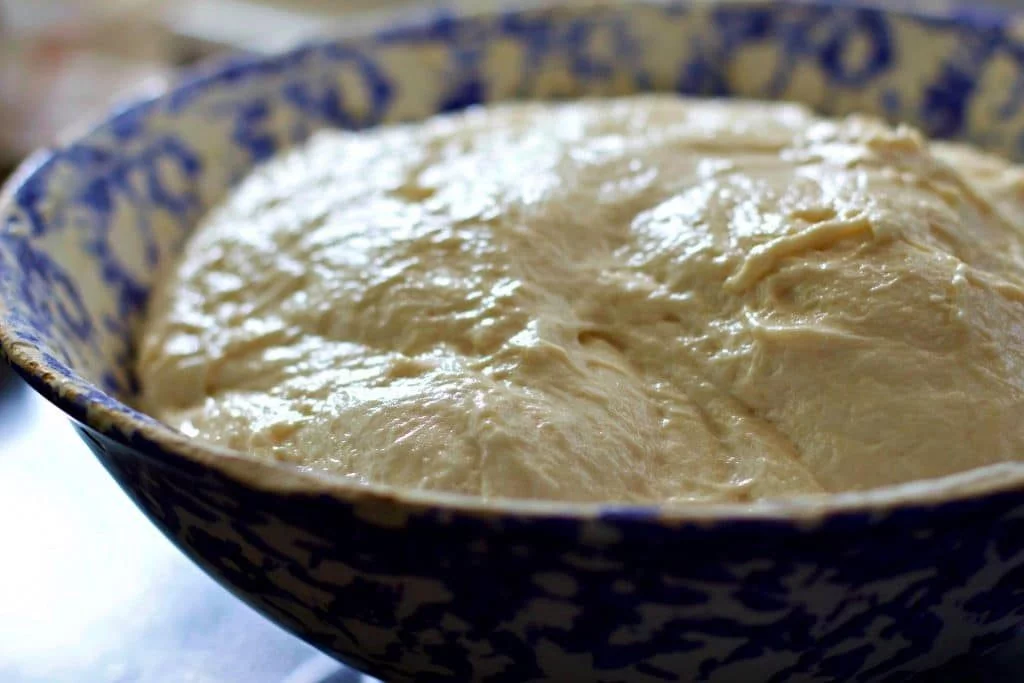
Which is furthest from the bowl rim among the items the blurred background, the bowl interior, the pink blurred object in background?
the pink blurred object in background

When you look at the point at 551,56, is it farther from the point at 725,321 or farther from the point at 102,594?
the point at 102,594

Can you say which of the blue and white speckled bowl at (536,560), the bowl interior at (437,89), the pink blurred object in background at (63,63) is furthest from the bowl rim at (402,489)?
the pink blurred object in background at (63,63)

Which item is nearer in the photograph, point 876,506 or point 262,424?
point 876,506

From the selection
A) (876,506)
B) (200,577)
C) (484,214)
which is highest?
(484,214)

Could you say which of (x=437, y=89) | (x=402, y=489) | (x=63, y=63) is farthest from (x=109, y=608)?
(x=63, y=63)

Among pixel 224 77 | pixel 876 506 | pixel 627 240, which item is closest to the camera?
pixel 876 506

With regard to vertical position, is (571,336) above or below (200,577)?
above

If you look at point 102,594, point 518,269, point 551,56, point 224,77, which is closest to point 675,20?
point 551,56
